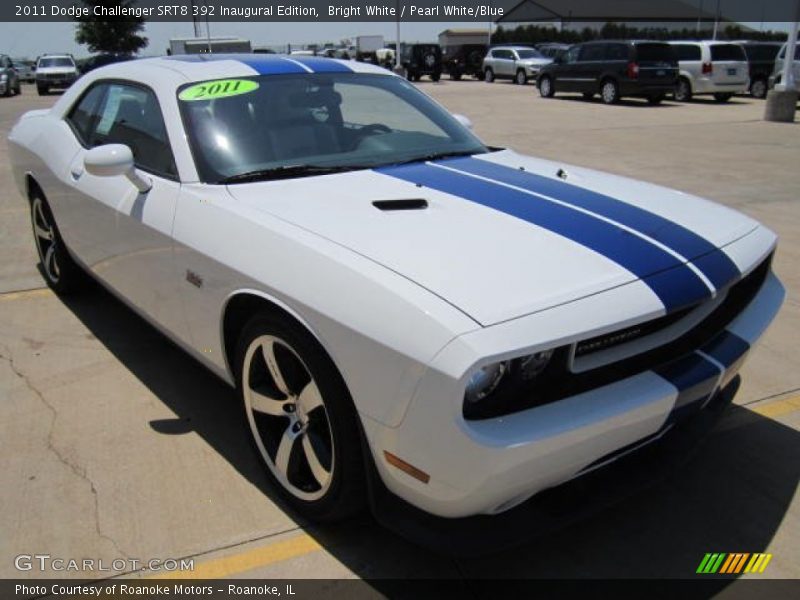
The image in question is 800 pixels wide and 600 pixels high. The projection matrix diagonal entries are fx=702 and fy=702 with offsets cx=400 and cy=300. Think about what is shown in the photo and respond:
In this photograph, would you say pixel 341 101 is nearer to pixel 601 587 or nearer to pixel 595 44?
Result: pixel 601 587

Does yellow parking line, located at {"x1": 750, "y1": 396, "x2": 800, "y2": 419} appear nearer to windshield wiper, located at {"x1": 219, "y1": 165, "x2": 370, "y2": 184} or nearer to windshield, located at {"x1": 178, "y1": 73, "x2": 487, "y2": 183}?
windshield, located at {"x1": 178, "y1": 73, "x2": 487, "y2": 183}

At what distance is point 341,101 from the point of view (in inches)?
139

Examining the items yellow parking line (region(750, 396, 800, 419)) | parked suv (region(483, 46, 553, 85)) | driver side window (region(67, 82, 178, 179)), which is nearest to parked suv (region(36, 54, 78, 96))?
parked suv (region(483, 46, 553, 85))

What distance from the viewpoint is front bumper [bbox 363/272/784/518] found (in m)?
1.79

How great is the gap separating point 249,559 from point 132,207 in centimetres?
167

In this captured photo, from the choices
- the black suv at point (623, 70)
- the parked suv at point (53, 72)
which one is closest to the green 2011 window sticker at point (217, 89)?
the black suv at point (623, 70)

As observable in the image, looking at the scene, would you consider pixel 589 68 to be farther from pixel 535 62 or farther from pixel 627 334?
pixel 627 334

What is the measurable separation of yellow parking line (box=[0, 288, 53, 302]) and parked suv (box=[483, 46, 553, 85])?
26.0 m

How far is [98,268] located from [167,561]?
6.33ft

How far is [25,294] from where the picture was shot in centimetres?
488

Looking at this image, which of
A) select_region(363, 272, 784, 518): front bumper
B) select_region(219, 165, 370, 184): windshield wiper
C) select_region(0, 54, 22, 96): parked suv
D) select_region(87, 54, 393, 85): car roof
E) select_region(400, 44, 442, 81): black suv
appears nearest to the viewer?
select_region(363, 272, 784, 518): front bumper

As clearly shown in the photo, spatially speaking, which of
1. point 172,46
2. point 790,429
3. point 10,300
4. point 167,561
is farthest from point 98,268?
point 172,46

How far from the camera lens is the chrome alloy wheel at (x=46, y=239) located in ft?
15.0

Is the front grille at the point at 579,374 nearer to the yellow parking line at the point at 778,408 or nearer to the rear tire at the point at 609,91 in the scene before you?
the yellow parking line at the point at 778,408
